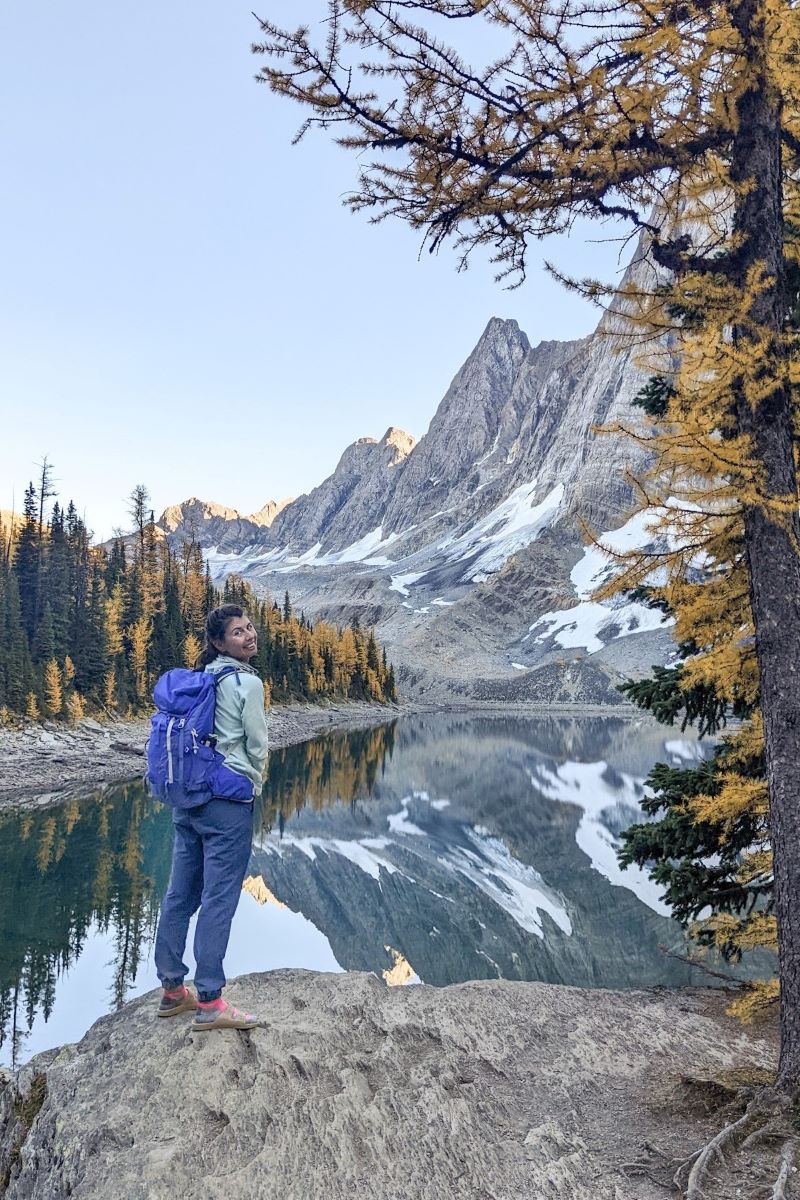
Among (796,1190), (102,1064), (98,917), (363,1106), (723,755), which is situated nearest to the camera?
(796,1190)

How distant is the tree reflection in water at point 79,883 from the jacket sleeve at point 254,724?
24.9 feet

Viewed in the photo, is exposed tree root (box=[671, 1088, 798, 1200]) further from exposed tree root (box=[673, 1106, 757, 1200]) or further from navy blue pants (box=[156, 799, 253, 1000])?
navy blue pants (box=[156, 799, 253, 1000])

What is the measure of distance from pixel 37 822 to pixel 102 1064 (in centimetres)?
2277

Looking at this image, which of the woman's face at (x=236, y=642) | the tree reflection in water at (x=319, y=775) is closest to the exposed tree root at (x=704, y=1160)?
the woman's face at (x=236, y=642)

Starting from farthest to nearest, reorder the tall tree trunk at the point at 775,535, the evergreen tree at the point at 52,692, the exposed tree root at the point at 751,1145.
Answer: the evergreen tree at the point at 52,692 < the tall tree trunk at the point at 775,535 < the exposed tree root at the point at 751,1145

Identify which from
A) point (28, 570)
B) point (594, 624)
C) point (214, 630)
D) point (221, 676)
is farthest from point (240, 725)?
point (594, 624)

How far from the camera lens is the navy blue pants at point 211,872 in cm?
441

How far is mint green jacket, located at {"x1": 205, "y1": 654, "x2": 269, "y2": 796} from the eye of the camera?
14.6 ft

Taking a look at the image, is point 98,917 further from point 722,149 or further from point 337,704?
point 337,704

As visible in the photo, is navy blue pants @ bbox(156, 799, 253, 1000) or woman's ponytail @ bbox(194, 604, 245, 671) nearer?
navy blue pants @ bbox(156, 799, 253, 1000)

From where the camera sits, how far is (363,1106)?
12.8 ft

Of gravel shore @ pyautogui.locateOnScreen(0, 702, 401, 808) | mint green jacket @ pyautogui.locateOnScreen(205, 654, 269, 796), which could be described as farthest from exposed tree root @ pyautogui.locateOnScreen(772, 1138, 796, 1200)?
gravel shore @ pyautogui.locateOnScreen(0, 702, 401, 808)

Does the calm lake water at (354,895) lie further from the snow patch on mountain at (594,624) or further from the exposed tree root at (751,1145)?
the snow patch on mountain at (594,624)

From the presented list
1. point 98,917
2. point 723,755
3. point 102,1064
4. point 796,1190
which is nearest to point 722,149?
point 723,755
